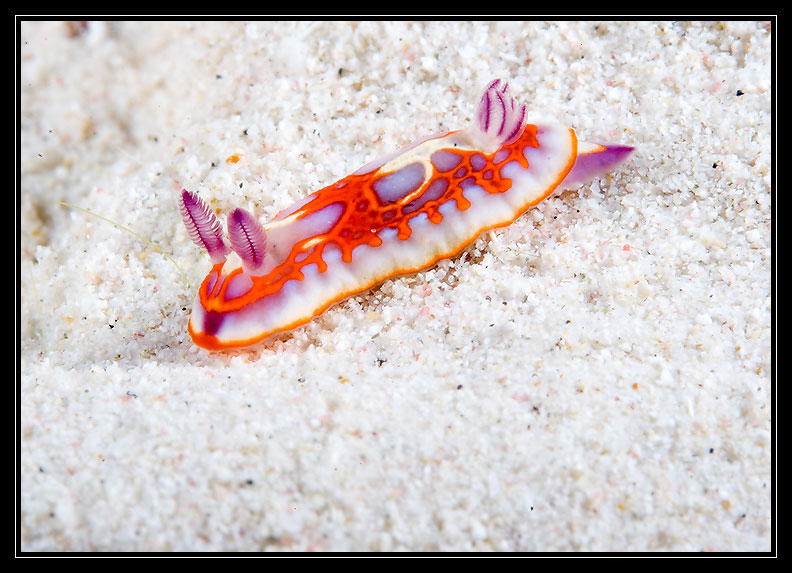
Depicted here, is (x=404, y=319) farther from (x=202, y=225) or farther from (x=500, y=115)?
(x=500, y=115)

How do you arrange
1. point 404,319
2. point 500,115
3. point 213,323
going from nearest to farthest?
point 213,323
point 404,319
point 500,115

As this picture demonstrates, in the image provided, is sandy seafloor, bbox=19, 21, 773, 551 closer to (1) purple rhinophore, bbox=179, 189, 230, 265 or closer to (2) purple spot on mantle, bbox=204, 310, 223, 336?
(2) purple spot on mantle, bbox=204, 310, 223, 336

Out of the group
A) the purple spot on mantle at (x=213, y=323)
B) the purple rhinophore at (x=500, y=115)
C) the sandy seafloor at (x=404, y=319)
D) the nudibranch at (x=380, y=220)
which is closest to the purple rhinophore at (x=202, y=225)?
the nudibranch at (x=380, y=220)

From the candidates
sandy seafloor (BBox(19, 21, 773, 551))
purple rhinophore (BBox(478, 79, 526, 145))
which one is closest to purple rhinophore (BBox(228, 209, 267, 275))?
sandy seafloor (BBox(19, 21, 773, 551))

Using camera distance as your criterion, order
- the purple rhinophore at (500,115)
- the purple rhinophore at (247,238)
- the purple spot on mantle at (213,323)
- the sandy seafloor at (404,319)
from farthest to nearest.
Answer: the purple rhinophore at (500,115) → the purple spot on mantle at (213,323) → the purple rhinophore at (247,238) → the sandy seafloor at (404,319)

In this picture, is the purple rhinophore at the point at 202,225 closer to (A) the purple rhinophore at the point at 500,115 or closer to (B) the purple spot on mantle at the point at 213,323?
(B) the purple spot on mantle at the point at 213,323

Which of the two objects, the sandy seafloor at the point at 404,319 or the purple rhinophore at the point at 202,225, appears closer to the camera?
the sandy seafloor at the point at 404,319

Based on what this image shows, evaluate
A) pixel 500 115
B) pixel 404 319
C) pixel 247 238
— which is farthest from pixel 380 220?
pixel 500 115
